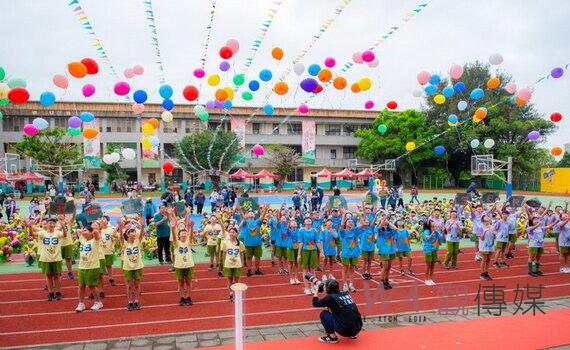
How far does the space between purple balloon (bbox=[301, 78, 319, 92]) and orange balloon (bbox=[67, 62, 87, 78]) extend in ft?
20.8

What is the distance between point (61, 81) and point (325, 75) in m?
7.96

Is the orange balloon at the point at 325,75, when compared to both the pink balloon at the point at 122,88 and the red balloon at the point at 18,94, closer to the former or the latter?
the pink balloon at the point at 122,88

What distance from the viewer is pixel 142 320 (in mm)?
7559

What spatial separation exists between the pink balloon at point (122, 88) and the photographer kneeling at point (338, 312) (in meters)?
9.29

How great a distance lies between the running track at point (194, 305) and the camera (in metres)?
7.17

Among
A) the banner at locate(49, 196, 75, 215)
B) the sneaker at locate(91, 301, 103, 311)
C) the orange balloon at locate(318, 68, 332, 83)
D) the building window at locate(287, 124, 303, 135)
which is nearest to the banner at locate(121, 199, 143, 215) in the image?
the banner at locate(49, 196, 75, 215)

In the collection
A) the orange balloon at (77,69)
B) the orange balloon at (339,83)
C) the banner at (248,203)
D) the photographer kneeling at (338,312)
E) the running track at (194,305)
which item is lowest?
the running track at (194,305)

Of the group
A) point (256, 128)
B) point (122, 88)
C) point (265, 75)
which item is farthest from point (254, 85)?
point (256, 128)

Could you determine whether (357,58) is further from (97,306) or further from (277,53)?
(97,306)

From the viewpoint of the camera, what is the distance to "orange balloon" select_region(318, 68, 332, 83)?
46.0 feet

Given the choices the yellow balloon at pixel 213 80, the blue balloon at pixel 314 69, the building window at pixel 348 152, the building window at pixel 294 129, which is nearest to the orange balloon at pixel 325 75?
the blue balloon at pixel 314 69

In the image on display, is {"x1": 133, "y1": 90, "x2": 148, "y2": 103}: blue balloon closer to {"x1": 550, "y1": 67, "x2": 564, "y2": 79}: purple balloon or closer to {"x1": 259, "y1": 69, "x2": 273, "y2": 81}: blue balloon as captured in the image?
{"x1": 259, "y1": 69, "x2": 273, "y2": 81}: blue balloon

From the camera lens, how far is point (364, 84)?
15.0m

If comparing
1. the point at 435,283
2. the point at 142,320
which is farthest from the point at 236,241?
the point at 435,283
